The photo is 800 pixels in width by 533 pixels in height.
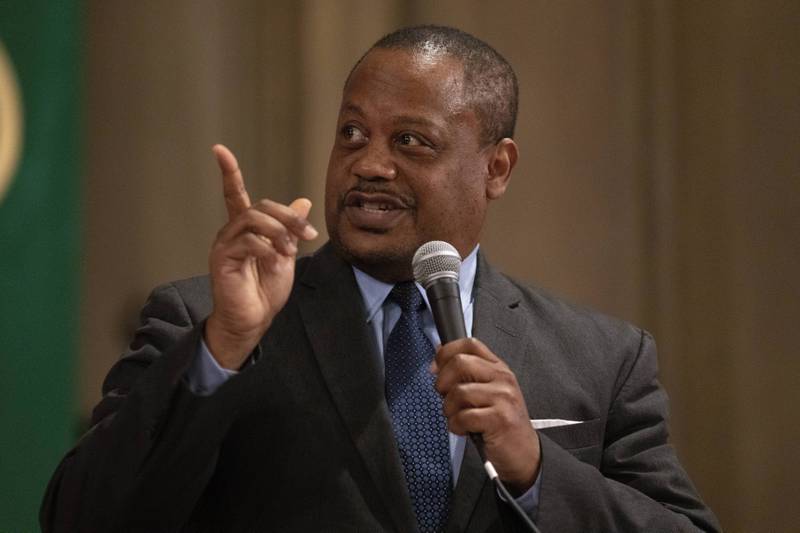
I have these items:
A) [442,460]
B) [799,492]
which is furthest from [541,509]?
[799,492]

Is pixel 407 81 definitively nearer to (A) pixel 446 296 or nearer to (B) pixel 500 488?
(A) pixel 446 296

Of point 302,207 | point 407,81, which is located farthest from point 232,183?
point 407,81

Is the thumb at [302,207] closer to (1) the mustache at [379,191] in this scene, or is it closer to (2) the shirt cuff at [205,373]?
(2) the shirt cuff at [205,373]

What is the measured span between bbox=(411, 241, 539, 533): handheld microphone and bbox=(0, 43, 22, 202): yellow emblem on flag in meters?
1.33

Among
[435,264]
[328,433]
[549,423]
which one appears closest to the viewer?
[435,264]

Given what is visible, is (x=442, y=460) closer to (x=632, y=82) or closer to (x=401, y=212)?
(x=401, y=212)

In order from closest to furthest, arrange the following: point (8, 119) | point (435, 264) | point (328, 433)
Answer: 1. point (435, 264)
2. point (328, 433)
3. point (8, 119)

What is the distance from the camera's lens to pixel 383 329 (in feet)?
7.53

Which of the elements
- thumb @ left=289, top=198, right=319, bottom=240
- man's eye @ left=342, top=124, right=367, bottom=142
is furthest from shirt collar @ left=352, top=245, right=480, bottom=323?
thumb @ left=289, top=198, right=319, bottom=240

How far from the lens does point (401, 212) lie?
235 centimetres

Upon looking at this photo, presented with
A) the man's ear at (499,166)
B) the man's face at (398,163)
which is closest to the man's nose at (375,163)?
the man's face at (398,163)

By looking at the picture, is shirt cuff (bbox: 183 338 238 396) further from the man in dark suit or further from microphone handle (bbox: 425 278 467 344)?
microphone handle (bbox: 425 278 467 344)

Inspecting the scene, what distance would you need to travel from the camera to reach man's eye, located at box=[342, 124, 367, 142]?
2.39 metres

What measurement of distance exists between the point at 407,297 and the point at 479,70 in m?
0.55
